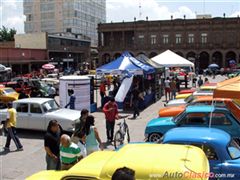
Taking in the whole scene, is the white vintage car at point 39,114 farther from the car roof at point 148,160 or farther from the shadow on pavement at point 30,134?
the car roof at point 148,160

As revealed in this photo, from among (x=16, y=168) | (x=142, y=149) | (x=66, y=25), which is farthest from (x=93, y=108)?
(x=66, y=25)

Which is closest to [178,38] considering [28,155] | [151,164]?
[28,155]

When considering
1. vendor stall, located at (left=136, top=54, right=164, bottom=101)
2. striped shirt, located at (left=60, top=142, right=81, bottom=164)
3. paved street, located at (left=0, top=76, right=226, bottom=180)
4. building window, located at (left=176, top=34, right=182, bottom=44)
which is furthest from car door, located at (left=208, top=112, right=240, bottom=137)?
building window, located at (left=176, top=34, right=182, bottom=44)

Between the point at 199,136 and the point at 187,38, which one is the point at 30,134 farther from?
the point at 187,38

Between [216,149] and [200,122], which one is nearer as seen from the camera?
[216,149]

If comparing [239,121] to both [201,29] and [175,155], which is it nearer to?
[175,155]

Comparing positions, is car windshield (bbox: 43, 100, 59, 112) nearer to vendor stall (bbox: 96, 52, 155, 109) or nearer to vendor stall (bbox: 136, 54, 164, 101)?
vendor stall (bbox: 96, 52, 155, 109)

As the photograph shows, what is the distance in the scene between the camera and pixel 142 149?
223 inches

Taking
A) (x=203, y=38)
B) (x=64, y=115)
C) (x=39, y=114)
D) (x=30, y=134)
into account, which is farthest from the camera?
(x=203, y=38)

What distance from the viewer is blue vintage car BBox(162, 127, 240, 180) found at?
735cm

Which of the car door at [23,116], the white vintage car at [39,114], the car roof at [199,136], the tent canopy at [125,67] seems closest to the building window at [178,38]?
the tent canopy at [125,67]

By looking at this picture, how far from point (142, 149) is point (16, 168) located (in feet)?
19.6

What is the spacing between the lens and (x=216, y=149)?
7617 millimetres

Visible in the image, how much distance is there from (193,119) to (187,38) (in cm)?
7327
